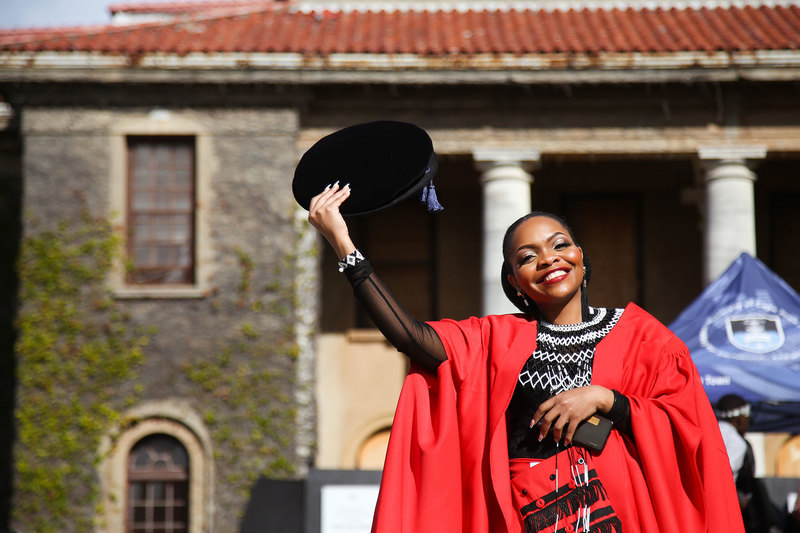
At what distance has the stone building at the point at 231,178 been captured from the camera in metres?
14.0

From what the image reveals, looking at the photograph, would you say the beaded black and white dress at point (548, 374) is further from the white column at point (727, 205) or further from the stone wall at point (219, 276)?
the white column at point (727, 205)

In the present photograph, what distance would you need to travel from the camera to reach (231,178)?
1443 cm

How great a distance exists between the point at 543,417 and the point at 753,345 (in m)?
5.50

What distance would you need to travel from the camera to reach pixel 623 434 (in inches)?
122

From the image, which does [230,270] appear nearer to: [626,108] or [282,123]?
[282,123]

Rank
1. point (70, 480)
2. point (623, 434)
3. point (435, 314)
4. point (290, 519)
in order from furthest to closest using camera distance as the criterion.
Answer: point (435, 314), point (70, 480), point (290, 519), point (623, 434)

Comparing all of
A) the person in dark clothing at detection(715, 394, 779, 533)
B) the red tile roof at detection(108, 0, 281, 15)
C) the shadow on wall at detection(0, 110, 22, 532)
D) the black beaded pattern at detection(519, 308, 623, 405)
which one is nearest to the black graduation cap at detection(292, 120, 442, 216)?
the black beaded pattern at detection(519, 308, 623, 405)

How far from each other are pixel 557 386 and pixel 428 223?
47.1 feet

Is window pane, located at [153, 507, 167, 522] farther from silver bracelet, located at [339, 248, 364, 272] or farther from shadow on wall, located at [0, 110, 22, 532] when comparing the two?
silver bracelet, located at [339, 248, 364, 272]

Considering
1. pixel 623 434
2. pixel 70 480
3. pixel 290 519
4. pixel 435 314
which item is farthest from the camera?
pixel 435 314

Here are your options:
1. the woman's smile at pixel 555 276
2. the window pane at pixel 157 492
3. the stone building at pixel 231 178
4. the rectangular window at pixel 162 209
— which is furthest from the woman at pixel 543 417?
the window pane at pixel 157 492

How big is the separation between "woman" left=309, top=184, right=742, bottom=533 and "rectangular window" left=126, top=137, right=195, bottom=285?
38.8 feet

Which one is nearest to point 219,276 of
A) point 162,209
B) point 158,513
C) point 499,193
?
point 162,209

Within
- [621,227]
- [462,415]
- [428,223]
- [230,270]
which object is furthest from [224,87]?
[462,415]
